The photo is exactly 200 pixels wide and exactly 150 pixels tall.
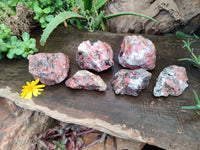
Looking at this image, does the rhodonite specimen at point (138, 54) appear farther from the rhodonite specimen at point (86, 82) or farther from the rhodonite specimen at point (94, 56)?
the rhodonite specimen at point (86, 82)

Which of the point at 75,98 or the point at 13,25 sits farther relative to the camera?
the point at 13,25

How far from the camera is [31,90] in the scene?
2.79 feet

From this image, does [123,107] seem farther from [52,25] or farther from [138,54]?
[52,25]

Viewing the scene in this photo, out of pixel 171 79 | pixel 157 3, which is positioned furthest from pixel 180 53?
pixel 157 3

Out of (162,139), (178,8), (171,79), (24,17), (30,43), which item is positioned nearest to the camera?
(162,139)

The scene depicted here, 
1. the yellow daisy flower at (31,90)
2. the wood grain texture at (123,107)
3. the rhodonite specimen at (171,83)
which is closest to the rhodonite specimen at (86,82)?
the wood grain texture at (123,107)

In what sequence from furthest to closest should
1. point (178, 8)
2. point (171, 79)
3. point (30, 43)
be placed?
point (178, 8), point (30, 43), point (171, 79)

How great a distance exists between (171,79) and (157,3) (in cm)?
68

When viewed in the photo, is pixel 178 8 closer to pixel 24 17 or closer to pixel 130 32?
pixel 130 32

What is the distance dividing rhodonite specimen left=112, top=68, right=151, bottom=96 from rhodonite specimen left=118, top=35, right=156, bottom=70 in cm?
9

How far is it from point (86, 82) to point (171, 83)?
0.44 metres

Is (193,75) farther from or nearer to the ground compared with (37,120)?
farther from the ground

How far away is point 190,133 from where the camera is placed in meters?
0.69

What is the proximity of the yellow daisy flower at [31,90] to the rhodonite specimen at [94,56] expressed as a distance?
28 centimetres
